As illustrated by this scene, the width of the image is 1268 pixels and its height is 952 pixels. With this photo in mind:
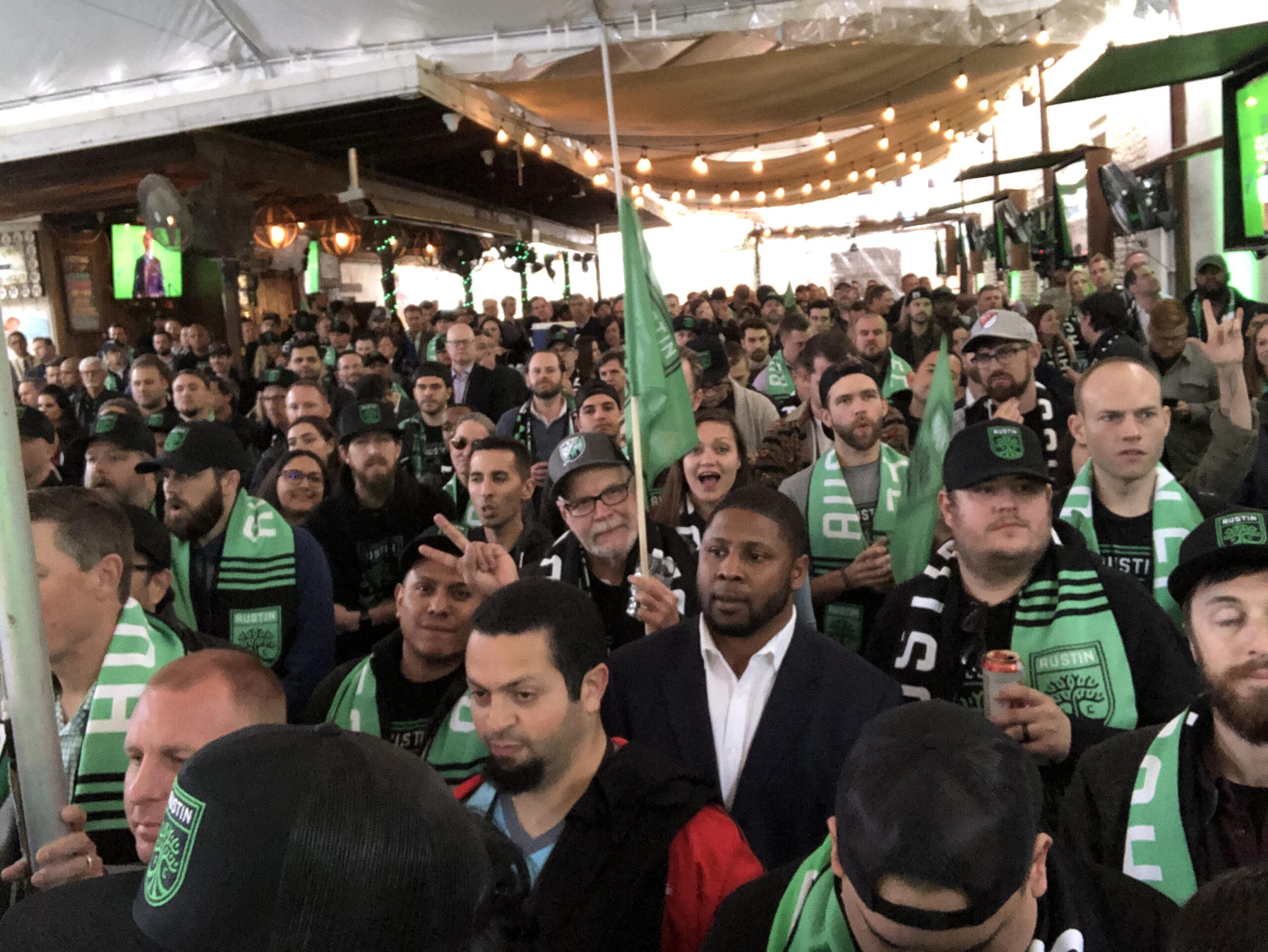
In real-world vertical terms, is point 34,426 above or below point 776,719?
above

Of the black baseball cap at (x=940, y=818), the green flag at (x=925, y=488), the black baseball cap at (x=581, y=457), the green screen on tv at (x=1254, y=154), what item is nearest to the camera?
the black baseball cap at (x=940, y=818)

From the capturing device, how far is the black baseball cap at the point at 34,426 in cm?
475

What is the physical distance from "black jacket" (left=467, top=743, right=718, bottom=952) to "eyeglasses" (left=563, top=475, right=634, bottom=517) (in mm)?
1649

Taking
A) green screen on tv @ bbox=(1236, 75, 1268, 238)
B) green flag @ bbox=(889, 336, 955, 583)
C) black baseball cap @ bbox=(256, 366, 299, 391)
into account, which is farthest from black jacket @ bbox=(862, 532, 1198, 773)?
black baseball cap @ bbox=(256, 366, 299, 391)

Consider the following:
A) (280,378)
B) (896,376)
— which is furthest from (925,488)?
(280,378)

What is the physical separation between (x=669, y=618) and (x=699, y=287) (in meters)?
29.3

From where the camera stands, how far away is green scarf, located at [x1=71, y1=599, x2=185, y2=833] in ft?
7.38

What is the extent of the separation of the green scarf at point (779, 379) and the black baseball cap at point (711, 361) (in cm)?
145

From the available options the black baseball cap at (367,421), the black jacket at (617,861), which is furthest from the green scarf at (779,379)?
the black jacket at (617,861)

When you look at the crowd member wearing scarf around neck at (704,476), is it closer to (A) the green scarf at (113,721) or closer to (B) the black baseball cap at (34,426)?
(A) the green scarf at (113,721)

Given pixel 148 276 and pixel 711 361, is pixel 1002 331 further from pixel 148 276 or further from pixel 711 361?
pixel 148 276

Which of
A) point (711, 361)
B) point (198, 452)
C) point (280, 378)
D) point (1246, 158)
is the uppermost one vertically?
point (1246, 158)

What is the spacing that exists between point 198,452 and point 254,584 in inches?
22.1

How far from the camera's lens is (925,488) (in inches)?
146
